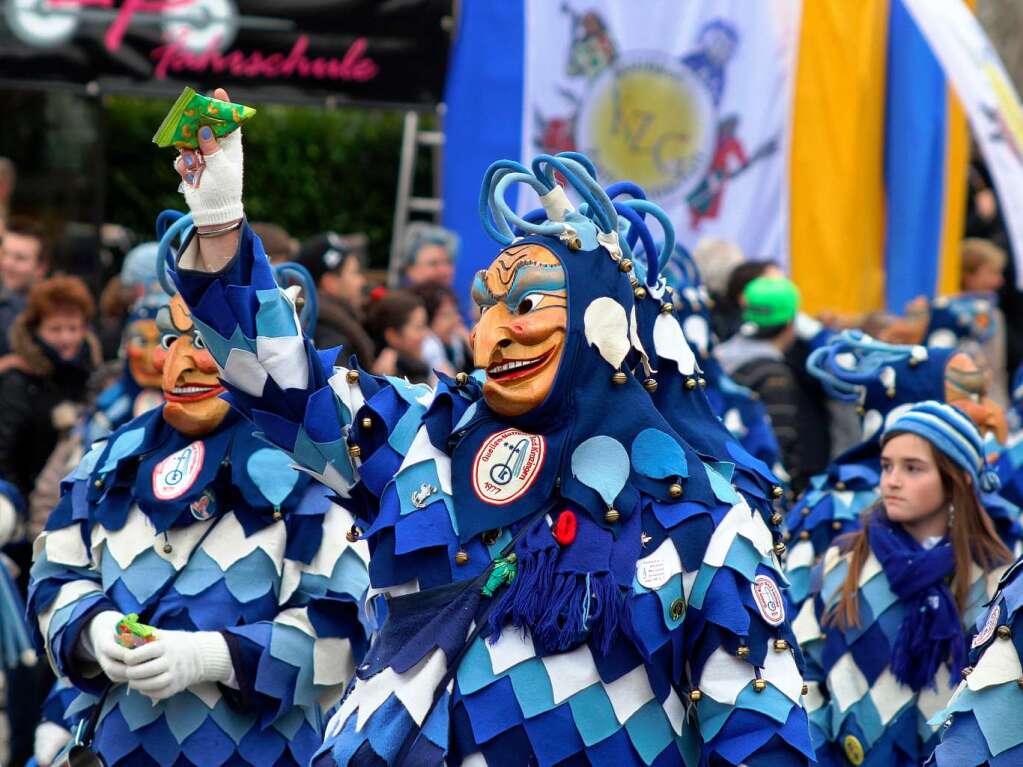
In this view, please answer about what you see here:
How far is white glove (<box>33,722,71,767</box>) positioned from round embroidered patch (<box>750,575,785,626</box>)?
234 centimetres

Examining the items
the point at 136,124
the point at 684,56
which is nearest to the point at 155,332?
the point at 684,56

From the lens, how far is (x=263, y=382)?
363 cm

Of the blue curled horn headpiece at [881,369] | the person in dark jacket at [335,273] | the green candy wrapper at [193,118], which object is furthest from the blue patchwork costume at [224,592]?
the person in dark jacket at [335,273]

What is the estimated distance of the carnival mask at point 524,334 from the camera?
362 centimetres

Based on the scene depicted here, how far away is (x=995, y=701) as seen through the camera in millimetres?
3625

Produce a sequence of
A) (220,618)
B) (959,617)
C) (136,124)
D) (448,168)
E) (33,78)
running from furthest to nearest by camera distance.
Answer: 1. (136,124)
2. (448,168)
3. (33,78)
4. (959,617)
5. (220,618)

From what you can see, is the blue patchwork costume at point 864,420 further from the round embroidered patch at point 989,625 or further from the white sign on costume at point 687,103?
the white sign on costume at point 687,103

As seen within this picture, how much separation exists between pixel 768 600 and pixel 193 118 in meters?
1.45

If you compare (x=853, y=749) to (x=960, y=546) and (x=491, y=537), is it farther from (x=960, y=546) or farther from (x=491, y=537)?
(x=491, y=537)

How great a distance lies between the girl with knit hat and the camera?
5043 millimetres

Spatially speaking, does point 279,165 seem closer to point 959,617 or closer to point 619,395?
point 959,617

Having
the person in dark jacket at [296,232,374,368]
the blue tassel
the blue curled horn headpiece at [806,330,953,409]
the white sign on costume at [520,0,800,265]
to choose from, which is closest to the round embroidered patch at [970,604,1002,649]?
the blue tassel

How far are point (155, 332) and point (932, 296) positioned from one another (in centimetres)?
723

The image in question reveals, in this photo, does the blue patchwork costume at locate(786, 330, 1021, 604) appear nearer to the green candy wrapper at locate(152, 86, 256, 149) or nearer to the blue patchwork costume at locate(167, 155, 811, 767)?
the blue patchwork costume at locate(167, 155, 811, 767)
